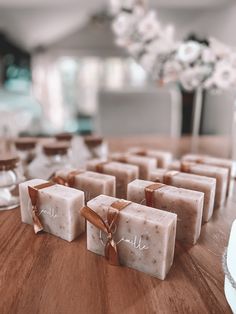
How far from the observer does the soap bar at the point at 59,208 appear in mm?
484

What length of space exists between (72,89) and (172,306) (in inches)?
324

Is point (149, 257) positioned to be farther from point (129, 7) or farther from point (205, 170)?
point (129, 7)

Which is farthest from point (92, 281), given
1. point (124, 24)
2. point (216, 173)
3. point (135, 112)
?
point (135, 112)

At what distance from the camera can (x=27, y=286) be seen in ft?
1.29

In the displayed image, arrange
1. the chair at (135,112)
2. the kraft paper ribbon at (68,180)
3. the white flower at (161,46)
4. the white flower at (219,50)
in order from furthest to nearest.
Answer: the chair at (135,112)
the white flower at (161,46)
the white flower at (219,50)
the kraft paper ribbon at (68,180)

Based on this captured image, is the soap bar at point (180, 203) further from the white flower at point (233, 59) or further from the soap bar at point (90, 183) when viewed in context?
the white flower at point (233, 59)

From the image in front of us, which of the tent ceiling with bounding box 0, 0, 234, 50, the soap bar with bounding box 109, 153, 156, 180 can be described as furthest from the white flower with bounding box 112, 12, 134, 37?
the tent ceiling with bounding box 0, 0, 234, 50

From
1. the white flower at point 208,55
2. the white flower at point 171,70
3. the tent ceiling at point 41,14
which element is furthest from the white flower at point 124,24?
the tent ceiling at point 41,14

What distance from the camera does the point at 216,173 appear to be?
64cm

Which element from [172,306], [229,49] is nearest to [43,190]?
[172,306]

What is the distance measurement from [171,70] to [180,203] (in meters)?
0.69

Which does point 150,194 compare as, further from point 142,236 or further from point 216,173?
point 216,173

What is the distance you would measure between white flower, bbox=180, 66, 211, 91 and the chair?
3.14 ft

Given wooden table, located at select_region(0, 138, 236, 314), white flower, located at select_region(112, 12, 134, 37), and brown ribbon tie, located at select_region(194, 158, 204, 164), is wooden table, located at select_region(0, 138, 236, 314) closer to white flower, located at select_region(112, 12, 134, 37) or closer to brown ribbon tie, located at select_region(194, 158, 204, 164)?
brown ribbon tie, located at select_region(194, 158, 204, 164)
